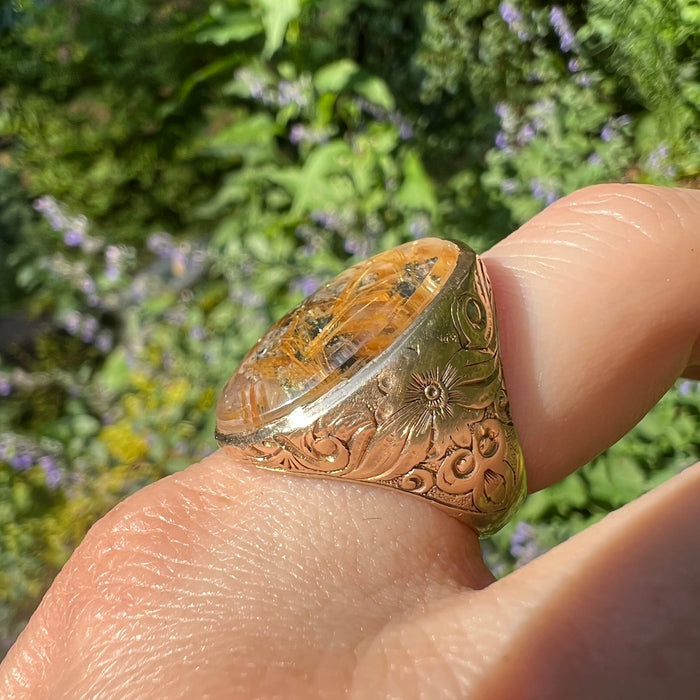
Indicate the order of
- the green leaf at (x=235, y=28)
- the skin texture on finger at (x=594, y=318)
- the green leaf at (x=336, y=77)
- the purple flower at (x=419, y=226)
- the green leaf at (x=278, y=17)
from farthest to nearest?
the green leaf at (x=235, y=28), the green leaf at (x=336, y=77), the green leaf at (x=278, y=17), the purple flower at (x=419, y=226), the skin texture on finger at (x=594, y=318)

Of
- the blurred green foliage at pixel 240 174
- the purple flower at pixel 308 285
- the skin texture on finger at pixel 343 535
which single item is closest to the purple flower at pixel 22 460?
the blurred green foliage at pixel 240 174

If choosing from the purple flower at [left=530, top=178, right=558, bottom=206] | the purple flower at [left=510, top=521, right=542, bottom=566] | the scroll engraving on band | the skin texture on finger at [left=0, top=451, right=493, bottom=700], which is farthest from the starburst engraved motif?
the purple flower at [left=530, top=178, right=558, bottom=206]

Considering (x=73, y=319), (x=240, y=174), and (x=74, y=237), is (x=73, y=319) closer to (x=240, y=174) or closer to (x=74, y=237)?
(x=74, y=237)

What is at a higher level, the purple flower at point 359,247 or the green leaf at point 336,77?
the green leaf at point 336,77

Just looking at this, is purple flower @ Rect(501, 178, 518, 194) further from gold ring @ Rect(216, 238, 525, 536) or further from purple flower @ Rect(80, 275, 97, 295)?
purple flower @ Rect(80, 275, 97, 295)

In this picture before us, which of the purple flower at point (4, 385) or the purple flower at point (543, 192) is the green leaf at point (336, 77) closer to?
the purple flower at point (543, 192)

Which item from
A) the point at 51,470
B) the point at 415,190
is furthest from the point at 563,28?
the point at 51,470

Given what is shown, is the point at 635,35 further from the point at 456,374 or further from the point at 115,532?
the point at 115,532
